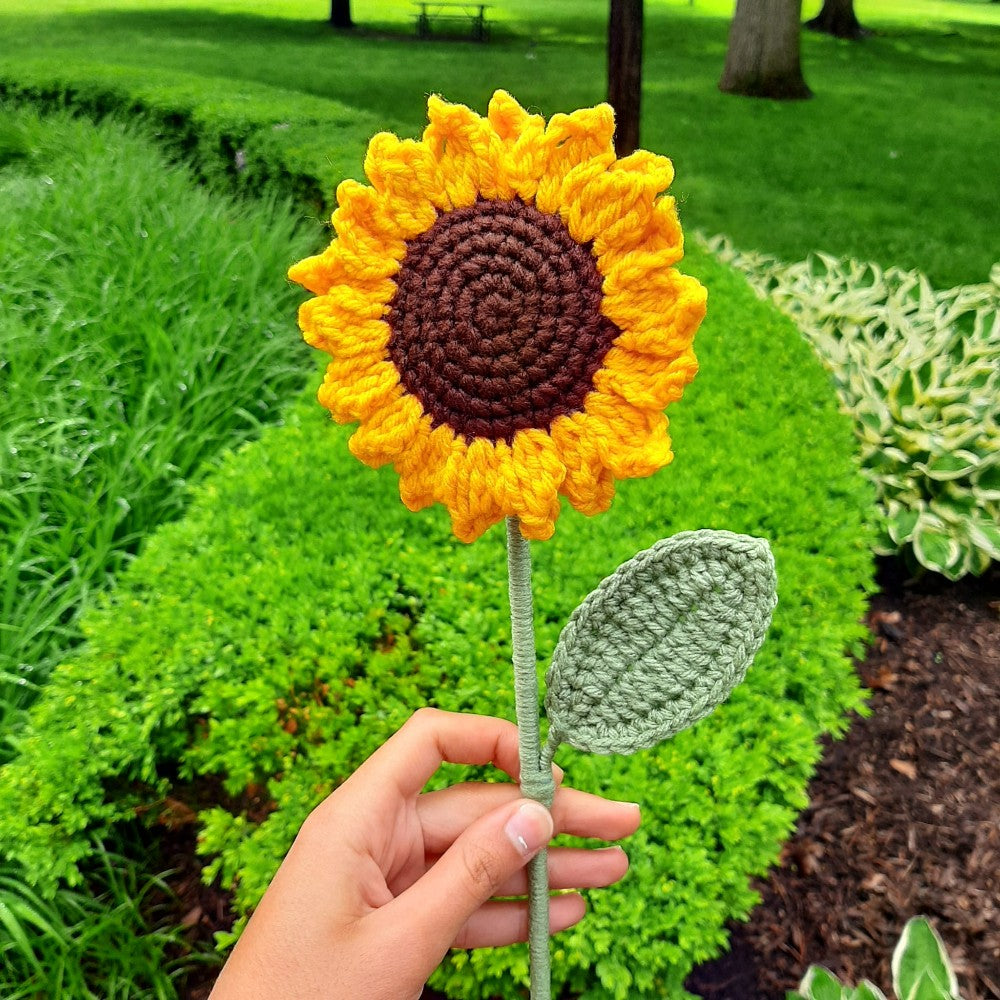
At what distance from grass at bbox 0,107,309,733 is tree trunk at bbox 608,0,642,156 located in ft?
5.78

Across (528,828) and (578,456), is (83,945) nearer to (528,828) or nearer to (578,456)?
(528,828)

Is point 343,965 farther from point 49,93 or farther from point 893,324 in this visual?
point 49,93

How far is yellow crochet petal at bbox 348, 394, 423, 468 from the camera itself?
0.67m

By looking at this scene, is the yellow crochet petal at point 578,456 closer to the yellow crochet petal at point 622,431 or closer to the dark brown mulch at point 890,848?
the yellow crochet petal at point 622,431

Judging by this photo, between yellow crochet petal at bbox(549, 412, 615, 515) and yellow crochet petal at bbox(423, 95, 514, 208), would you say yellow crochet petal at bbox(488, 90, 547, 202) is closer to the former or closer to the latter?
yellow crochet petal at bbox(423, 95, 514, 208)

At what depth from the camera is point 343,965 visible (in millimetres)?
851

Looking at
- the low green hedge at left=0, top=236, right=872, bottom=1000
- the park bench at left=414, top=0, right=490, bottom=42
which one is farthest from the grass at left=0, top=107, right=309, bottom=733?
the park bench at left=414, top=0, right=490, bottom=42

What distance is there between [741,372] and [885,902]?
1.58 meters

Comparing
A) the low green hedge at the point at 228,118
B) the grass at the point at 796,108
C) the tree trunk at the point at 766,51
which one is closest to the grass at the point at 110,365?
the low green hedge at the point at 228,118

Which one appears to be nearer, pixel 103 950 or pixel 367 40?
pixel 103 950

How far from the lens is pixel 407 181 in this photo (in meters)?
0.66

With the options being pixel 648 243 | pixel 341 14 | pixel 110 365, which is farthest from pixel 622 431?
pixel 341 14

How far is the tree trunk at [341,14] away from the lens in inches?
221

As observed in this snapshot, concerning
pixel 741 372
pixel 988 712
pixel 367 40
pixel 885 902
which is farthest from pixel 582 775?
pixel 367 40
